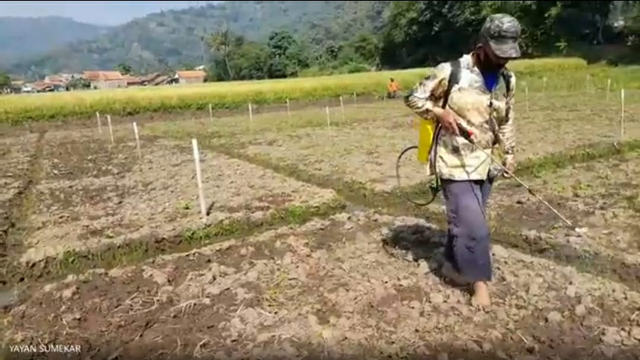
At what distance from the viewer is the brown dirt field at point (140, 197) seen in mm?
6698

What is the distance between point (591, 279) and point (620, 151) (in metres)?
6.40

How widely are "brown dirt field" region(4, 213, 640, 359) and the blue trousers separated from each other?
267 mm

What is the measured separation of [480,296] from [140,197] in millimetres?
5929

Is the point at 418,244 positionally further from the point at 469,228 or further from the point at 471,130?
the point at 471,130

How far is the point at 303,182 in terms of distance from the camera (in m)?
9.02

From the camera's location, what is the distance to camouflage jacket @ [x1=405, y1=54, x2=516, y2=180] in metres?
3.76

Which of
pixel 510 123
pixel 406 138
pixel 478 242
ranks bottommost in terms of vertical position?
pixel 406 138

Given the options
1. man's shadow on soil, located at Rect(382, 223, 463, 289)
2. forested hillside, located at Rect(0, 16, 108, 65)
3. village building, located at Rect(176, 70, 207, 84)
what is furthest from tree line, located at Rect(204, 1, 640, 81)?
man's shadow on soil, located at Rect(382, 223, 463, 289)

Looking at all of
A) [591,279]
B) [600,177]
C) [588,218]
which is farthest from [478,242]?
[600,177]

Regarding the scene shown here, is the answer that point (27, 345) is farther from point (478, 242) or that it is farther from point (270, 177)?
point (270, 177)

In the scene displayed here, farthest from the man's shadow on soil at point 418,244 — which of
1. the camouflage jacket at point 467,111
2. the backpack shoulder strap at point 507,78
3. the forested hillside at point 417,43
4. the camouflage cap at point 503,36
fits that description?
the forested hillside at point 417,43

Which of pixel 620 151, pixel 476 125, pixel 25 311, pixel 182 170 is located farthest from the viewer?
pixel 182 170

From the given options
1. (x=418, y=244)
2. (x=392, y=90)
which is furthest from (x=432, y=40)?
(x=418, y=244)

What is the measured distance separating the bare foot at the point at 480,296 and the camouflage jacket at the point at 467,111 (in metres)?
0.75
